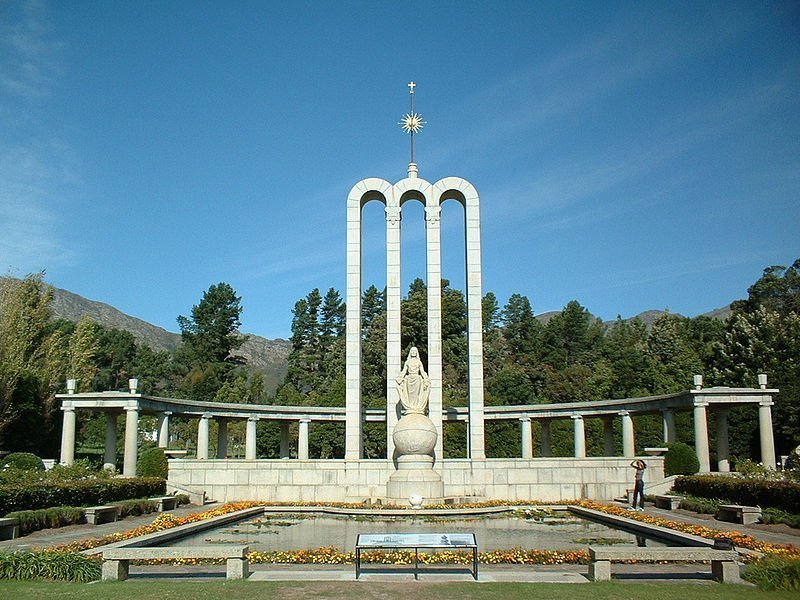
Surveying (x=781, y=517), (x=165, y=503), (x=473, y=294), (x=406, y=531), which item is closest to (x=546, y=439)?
(x=473, y=294)

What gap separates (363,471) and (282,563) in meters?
13.9

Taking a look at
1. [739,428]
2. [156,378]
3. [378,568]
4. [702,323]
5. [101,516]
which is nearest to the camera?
[378,568]

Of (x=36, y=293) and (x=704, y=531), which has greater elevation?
Result: (x=36, y=293)

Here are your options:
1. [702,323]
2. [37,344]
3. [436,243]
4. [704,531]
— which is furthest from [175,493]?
[702,323]

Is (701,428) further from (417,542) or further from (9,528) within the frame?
(9,528)

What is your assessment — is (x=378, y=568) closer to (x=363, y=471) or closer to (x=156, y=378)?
(x=363, y=471)

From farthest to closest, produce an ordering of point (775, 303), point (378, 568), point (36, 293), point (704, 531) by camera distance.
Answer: point (775, 303), point (36, 293), point (704, 531), point (378, 568)

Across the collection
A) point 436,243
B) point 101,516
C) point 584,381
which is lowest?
point 101,516

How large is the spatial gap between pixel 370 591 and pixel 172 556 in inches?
124

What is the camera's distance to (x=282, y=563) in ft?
38.4

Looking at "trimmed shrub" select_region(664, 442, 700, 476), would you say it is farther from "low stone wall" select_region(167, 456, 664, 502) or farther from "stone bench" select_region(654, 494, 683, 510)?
"stone bench" select_region(654, 494, 683, 510)

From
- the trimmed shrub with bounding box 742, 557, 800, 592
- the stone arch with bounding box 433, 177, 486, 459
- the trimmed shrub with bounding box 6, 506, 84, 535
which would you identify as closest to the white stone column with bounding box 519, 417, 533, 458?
the stone arch with bounding box 433, 177, 486, 459

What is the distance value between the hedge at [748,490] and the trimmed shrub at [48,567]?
1653 cm

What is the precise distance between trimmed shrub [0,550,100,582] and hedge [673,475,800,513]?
16.5 metres
